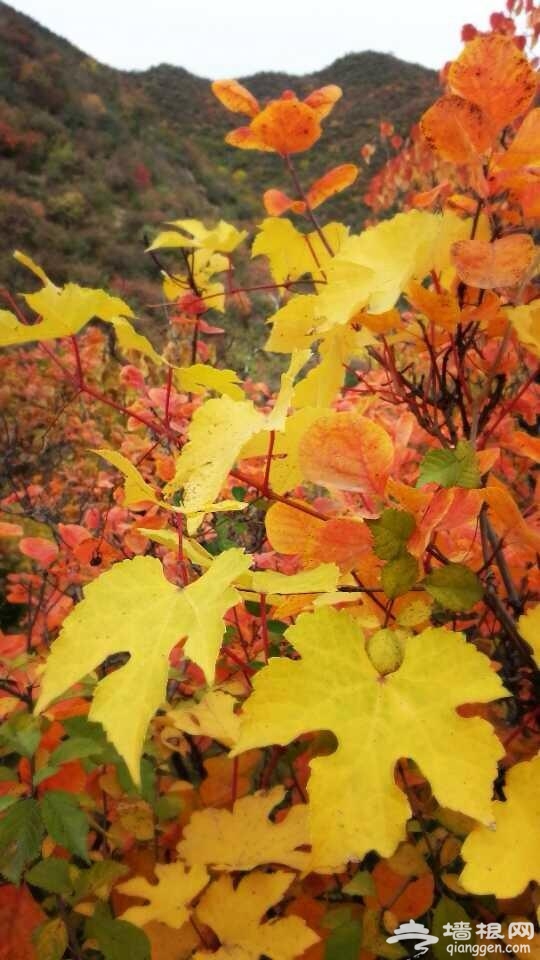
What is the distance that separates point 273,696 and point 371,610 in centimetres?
22

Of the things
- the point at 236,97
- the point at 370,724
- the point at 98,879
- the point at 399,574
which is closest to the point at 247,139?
the point at 236,97

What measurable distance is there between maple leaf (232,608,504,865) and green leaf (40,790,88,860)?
35 centimetres

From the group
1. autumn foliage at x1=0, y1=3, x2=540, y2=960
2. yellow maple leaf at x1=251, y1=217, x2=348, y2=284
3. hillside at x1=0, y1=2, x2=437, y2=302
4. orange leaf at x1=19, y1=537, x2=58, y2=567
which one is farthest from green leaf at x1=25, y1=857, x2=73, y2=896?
hillside at x1=0, y1=2, x2=437, y2=302

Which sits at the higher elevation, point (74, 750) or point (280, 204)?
point (280, 204)

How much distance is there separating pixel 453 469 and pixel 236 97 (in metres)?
0.59

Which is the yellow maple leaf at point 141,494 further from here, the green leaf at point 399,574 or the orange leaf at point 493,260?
the orange leaf at point 493,260

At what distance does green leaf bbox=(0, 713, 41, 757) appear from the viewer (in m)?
0.74

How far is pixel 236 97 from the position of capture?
82 centimetres

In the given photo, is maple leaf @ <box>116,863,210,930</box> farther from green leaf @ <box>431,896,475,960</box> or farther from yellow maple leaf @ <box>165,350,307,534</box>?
yellow maple leaf @ <box>165,350,307,534</box>

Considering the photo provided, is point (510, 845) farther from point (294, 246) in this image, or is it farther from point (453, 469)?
point (294, 246)

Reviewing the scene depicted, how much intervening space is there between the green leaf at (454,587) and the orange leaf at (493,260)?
26cm

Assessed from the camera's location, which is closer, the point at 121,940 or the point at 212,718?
the point at 121,940

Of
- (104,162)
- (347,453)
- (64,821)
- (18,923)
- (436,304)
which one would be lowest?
(18,923)

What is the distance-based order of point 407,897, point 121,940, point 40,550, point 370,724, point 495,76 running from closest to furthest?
→ point 370,724 → point 495,76 → point 121,940 → point 407,897 → point 40,550
